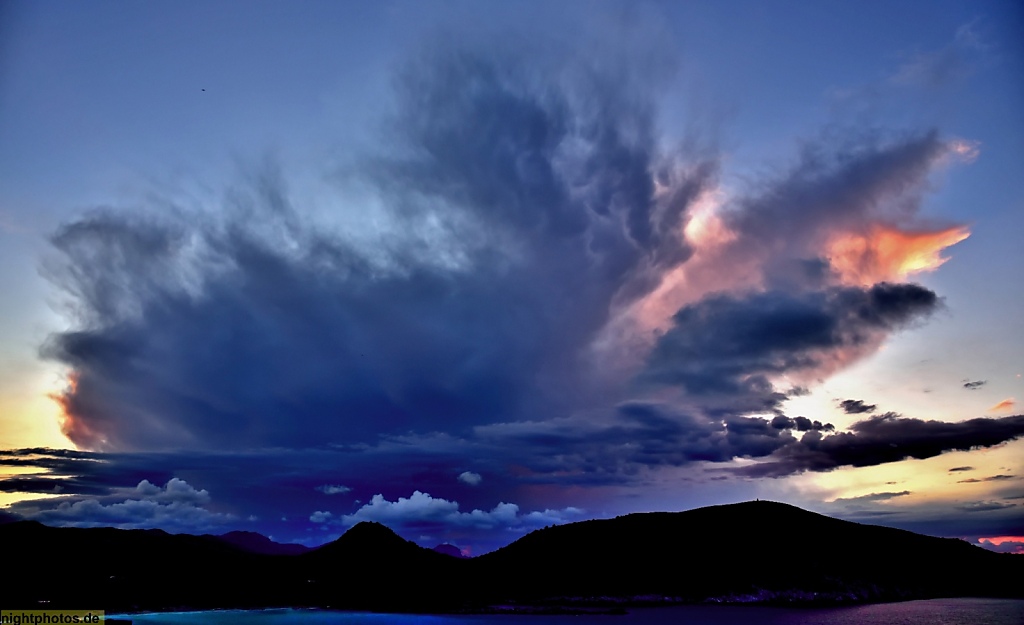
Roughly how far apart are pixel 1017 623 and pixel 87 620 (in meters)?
276

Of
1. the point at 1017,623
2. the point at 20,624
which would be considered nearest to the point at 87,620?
the point at 20,624

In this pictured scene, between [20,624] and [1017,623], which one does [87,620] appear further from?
[1017,623]

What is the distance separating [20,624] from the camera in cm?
13338

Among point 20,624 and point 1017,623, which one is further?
point 1017,623

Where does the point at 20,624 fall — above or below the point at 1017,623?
above

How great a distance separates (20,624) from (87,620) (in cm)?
1945

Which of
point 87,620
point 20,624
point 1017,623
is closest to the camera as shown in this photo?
point 20,624

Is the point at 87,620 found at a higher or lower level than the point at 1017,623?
higher

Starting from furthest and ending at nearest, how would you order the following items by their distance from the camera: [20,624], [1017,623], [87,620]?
1. [1017,623]
2. [87,620]
3. [20,624]

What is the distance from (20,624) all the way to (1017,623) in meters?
282

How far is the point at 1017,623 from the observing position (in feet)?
639

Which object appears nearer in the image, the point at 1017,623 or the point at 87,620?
the point at 87,620

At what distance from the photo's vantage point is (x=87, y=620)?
495ft
